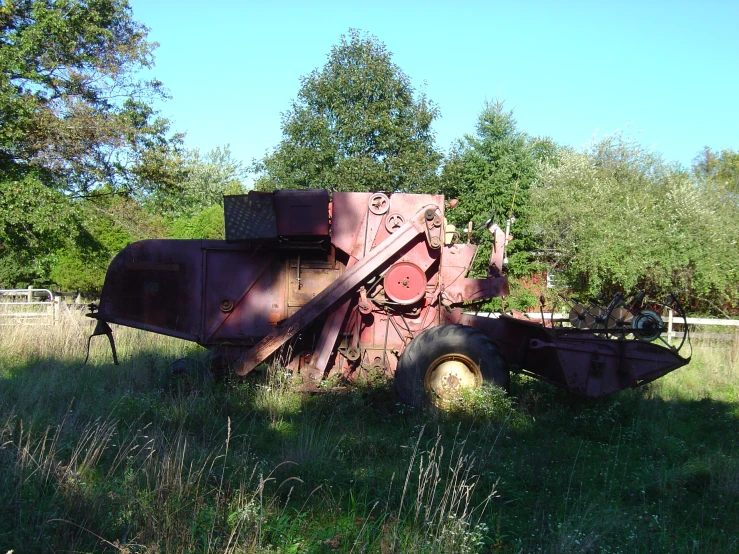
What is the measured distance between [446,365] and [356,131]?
801 inches

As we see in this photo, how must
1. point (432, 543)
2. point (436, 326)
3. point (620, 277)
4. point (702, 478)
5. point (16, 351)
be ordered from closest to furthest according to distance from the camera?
1. point (432, 543)
2. point (702, 478)
3. point (436, 326)
4. point (16, 351)
5. point (620, 277)

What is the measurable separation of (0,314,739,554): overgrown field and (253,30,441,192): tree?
17804 mm

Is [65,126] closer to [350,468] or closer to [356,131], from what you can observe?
[356,131]

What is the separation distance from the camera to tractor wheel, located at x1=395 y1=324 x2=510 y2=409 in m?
7.53

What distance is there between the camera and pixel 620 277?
64.7 feet

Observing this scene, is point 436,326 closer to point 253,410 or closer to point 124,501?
point 253,410

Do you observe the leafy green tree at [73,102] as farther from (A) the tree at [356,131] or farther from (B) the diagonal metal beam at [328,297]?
(B) the diagonal metal beam at [328,297]

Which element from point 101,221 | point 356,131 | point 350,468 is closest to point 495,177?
point 356,131

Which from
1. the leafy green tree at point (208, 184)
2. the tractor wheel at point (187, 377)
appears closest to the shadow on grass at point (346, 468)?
the tractor wheel at point (187, 377)

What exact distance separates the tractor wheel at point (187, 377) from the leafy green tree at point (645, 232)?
1499 cm

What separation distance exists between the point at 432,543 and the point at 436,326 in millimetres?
4278

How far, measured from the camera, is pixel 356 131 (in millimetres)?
26750

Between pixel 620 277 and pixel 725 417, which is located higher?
pixel 620 277

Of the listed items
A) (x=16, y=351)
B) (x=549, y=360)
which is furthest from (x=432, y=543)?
(x=16, y=351)
